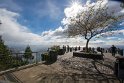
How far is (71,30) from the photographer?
108 ft

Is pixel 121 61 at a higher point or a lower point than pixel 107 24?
lower

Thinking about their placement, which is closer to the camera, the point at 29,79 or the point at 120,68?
the point at 29,79

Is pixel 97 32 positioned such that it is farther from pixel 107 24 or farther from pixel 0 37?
pixel 0 37

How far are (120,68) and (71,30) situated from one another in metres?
22.4

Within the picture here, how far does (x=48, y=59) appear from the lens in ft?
57.3

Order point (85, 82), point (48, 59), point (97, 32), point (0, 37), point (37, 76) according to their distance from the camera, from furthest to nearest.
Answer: point (0, 37), point (97, 32), point (48, 59), point (37, 76), point (85, 82)

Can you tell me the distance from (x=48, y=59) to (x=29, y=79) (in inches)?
290

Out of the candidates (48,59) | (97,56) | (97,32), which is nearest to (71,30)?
(97,32)

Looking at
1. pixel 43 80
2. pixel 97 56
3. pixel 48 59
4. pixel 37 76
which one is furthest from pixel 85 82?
pixel 97 56

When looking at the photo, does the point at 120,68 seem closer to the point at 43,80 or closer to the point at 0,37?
the point at 43,80

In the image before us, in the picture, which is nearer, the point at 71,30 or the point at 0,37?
the point at 71,30

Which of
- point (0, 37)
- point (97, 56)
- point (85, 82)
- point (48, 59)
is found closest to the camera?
point (85, 82)

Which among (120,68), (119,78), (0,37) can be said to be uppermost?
(0,37)

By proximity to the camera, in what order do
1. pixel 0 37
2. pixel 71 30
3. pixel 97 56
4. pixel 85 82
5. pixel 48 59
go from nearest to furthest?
pixel 85 82, pixel 48 59, pixel 97 56, pixel 71 30, pixel 0 37
